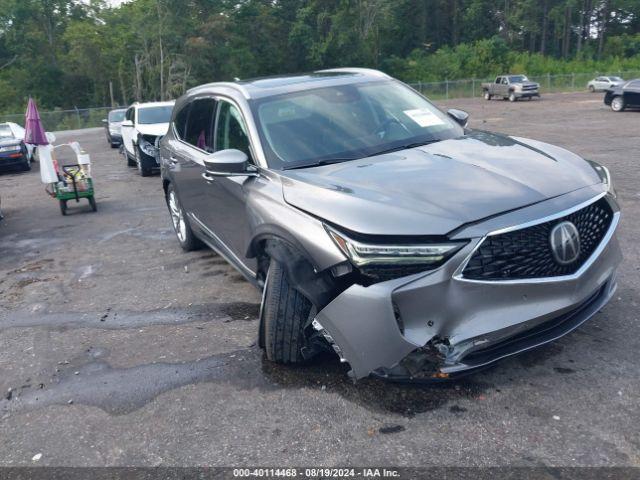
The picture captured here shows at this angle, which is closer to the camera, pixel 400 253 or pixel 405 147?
pixel 400 253

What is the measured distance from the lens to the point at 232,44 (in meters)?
62.7

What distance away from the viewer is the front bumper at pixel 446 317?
10.1 ft

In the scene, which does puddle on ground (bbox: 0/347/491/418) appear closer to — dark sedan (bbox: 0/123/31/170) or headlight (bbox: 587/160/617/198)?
headlight (bbox: 587/160/617/198)

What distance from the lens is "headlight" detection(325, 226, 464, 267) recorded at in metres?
3.10

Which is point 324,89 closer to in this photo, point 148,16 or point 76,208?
point 76,208

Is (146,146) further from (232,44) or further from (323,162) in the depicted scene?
(232,44)

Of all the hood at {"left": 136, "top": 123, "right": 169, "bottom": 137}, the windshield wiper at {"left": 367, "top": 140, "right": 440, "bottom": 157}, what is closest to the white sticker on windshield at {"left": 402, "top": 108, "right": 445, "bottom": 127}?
the windshield wiper at {"left": 367, "top": 140, "right": 440, "bottom": 157}

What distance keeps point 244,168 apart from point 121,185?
9.91m

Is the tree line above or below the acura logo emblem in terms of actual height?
above

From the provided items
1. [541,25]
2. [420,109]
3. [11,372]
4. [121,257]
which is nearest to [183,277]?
[121,257]

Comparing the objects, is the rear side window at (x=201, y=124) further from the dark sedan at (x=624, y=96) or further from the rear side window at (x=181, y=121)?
the dark sedan at (x=624, y=96)

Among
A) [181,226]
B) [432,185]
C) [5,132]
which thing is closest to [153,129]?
[5,132]

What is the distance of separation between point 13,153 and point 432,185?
1666 cm

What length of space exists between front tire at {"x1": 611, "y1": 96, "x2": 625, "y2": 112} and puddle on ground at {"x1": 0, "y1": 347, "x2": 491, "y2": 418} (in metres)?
24.5
